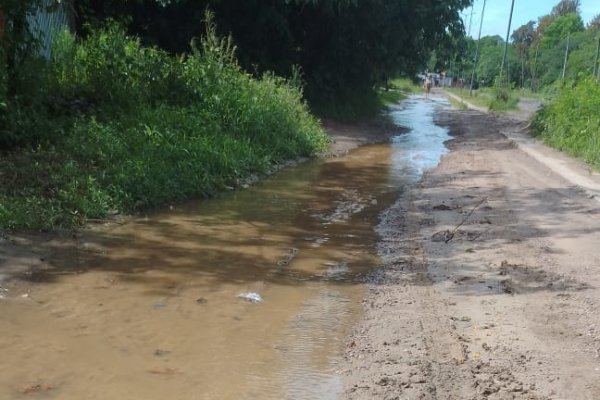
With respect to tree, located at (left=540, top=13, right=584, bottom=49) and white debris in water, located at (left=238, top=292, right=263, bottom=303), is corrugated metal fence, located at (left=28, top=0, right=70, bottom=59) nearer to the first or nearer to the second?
white debris in water, located at (left=238, top=292, right=263, bottom=303)

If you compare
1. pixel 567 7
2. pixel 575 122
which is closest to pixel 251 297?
pixel 575 122

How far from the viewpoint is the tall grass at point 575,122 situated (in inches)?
625

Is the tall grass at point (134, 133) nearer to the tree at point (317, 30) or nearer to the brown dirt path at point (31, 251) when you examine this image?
the brown dirt path at point (31, 251)

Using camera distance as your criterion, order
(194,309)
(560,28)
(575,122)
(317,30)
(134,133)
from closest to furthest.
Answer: (194,309), (134,133), (575,122), (317,30), (560,28)

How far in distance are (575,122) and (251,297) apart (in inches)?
609

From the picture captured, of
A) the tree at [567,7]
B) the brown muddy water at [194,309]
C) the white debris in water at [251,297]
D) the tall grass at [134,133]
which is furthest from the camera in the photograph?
the tree at [567,7]

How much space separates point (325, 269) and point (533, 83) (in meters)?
62.7

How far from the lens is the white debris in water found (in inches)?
228

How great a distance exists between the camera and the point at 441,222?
349 inches

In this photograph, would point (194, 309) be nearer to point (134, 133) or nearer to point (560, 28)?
point (134, 133)

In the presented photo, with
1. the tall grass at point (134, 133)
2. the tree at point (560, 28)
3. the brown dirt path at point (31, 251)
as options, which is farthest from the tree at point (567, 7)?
the brown dirt path at point (31, 251)

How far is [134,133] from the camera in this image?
10477 mm

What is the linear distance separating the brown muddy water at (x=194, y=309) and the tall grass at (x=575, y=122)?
883 cm

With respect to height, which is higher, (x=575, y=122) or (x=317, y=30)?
(x=317, y=30)
